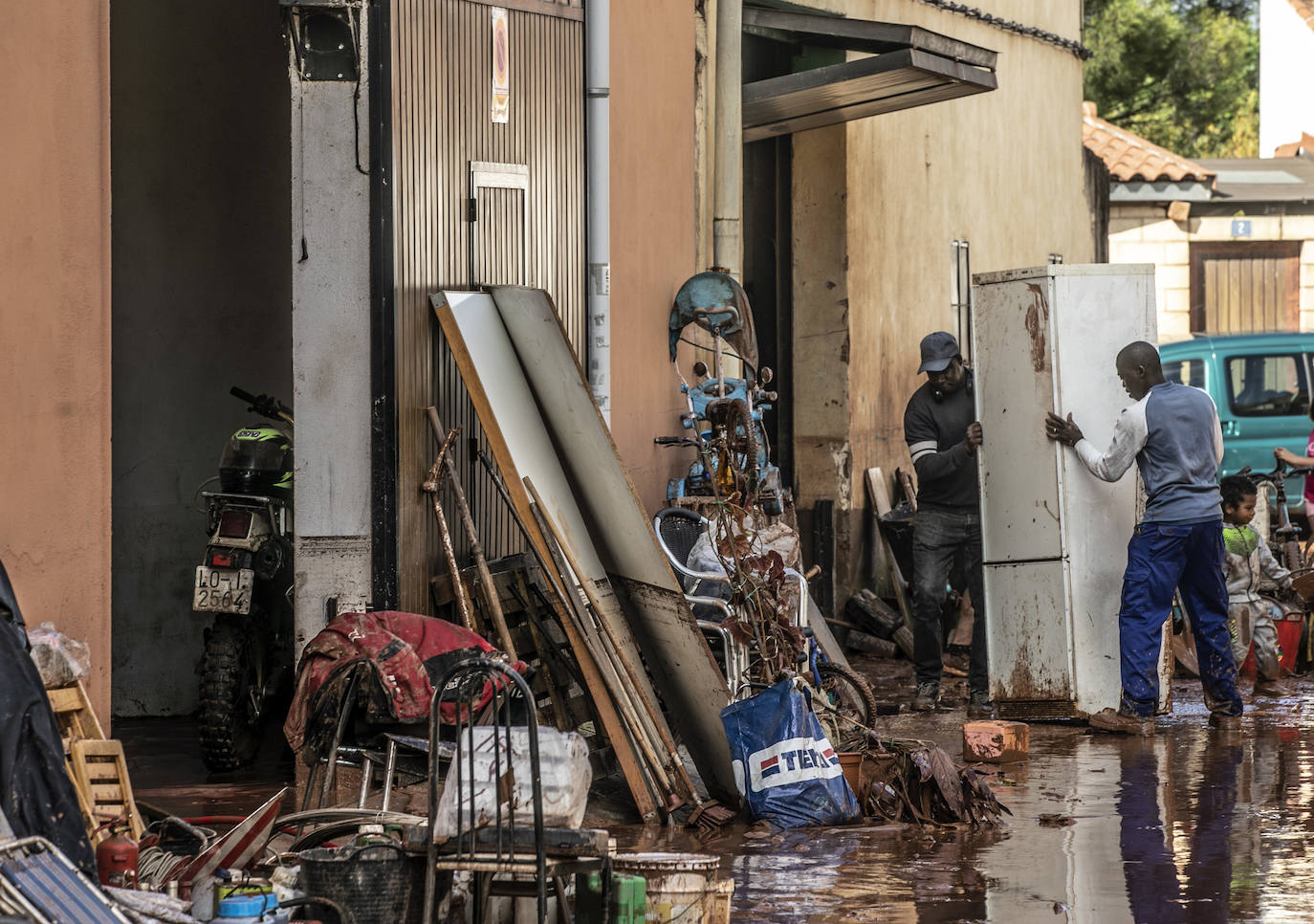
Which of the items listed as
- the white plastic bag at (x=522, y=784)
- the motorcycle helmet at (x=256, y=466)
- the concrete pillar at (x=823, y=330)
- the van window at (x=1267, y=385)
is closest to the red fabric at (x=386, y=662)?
the white plastic bag at (x=522, y=784)

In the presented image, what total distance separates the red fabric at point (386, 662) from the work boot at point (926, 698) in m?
3.34

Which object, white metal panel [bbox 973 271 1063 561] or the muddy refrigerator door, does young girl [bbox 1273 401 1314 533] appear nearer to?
the muddy refrigerator door

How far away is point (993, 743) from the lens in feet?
25.8

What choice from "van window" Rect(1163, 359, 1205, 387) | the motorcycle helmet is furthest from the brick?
"van window" Rect(1163, 359, 1205, 387)

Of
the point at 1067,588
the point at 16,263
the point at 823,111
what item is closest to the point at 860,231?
the point at 823,111

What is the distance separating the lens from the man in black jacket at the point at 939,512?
31.2ft

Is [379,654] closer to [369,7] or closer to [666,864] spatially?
[666,864]

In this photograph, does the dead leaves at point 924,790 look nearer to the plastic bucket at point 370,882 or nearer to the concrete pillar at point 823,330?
the plastic bucket at point 370,882

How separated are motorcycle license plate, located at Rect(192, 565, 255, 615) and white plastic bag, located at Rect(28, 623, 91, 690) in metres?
1.66

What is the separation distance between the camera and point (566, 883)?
5062mm

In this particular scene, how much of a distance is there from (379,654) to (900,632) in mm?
5815

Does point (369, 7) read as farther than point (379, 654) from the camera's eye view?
Yes

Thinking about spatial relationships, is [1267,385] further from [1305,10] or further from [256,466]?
[1305,10]

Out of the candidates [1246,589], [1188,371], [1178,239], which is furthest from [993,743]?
[1178,239]
